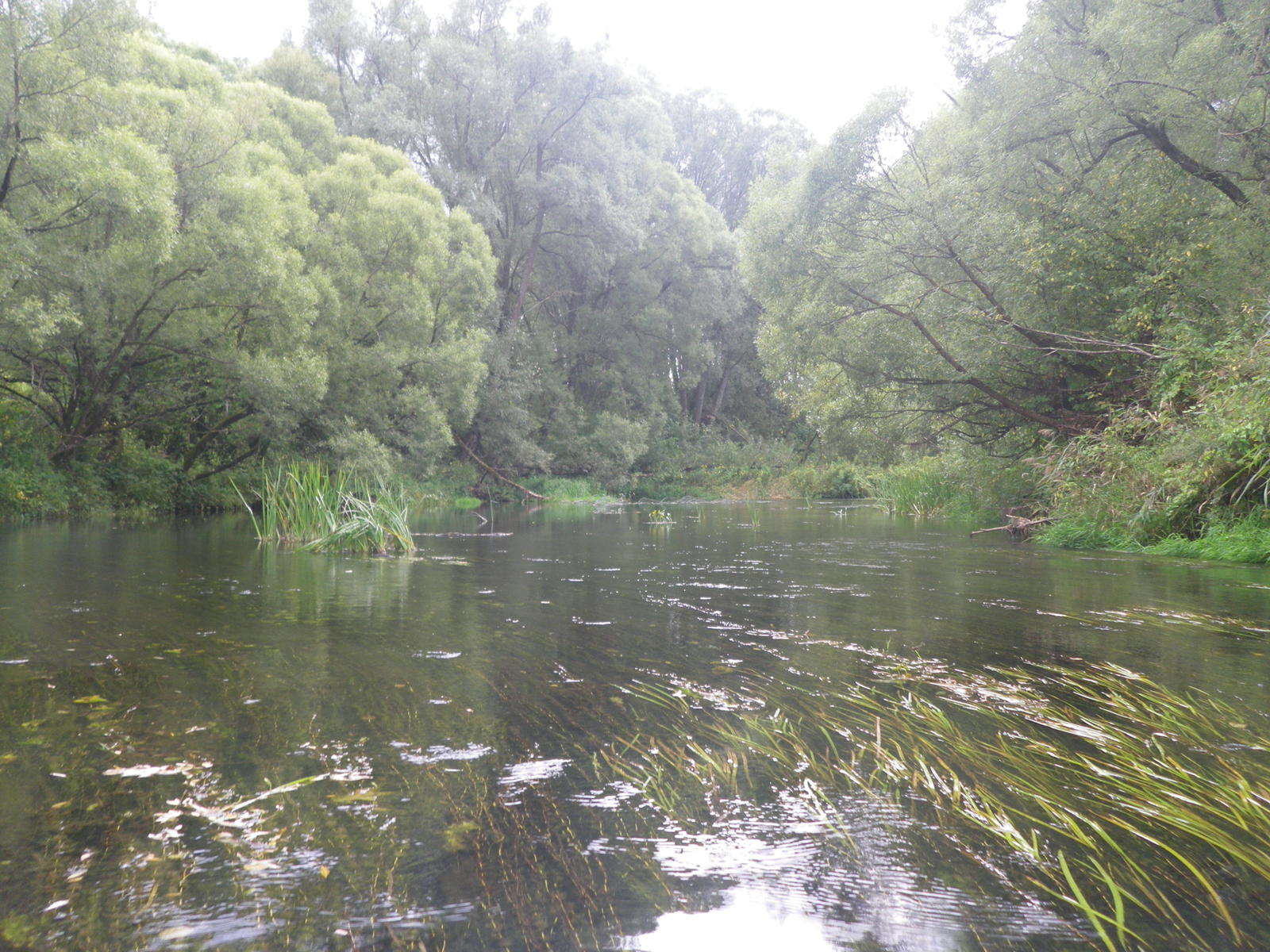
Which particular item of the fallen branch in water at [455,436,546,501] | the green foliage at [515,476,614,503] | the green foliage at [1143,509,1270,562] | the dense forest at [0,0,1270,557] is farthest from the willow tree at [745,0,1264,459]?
the fallen branch in water at [455,436,546,501]

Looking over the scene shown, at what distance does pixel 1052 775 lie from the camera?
8.29 ft

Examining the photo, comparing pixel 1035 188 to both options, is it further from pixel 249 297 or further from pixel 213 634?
pixel 249 297

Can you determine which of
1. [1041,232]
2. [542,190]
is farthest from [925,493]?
[542,190]

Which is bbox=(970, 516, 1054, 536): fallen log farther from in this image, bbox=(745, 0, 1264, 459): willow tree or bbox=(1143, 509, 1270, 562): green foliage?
bbox=(1143, 509, 1270, 562): green foliage

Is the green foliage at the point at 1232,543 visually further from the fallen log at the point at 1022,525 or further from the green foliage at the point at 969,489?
the green foliage at the point at 969,489

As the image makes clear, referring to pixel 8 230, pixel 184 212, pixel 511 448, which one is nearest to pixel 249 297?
pixel 184 212

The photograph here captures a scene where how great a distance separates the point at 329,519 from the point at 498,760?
8.32 metres

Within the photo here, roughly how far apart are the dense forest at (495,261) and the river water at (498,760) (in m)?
4.90

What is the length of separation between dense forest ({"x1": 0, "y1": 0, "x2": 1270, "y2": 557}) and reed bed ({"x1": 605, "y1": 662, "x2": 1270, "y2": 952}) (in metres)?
5.86

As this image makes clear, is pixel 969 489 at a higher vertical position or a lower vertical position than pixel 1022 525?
higher

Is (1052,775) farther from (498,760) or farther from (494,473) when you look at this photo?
(494,473)

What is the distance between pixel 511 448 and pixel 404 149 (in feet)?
38.0

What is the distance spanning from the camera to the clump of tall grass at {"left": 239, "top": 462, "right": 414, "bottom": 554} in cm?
1009

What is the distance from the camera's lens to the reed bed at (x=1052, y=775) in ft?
5.95
